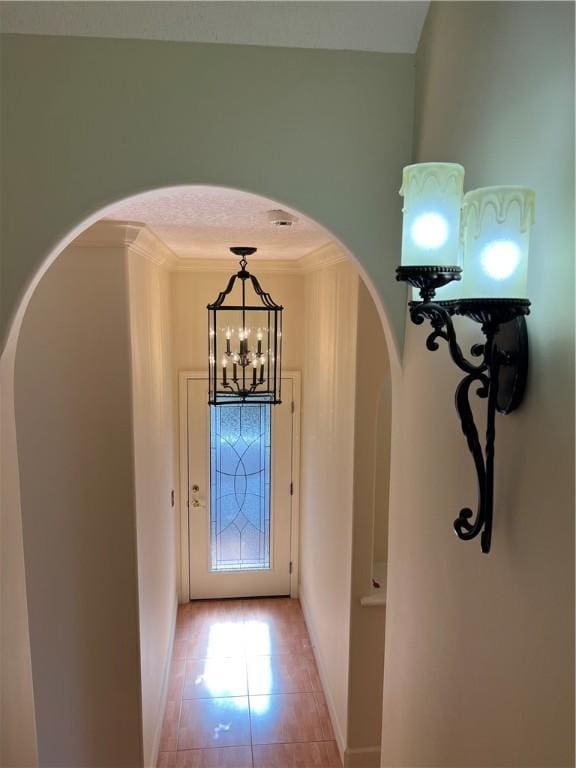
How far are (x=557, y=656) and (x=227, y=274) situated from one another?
3.75 meters

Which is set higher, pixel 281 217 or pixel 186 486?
pixel 281 217

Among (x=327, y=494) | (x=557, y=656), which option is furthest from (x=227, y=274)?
(x=557, y=656)

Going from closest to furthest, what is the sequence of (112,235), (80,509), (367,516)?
(112,235) < (80,509) < (367,516)

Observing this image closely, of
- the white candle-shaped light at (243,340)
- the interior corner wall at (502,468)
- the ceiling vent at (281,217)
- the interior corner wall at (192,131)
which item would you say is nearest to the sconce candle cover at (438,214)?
the interior corner wall at (502,468)

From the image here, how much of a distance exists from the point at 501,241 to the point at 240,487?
3922mm

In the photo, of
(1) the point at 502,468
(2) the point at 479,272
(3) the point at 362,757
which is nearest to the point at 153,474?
(3) the point at 362,757

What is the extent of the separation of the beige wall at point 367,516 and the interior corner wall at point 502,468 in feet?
4.20

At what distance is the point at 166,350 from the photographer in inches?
150

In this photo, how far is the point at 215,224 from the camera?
2512 millimetres

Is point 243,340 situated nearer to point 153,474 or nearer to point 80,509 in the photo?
point 153,474

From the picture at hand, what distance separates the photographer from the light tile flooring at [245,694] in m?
3.08

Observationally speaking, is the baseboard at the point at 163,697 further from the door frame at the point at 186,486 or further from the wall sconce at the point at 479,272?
the wall sconce at the point at 479,272

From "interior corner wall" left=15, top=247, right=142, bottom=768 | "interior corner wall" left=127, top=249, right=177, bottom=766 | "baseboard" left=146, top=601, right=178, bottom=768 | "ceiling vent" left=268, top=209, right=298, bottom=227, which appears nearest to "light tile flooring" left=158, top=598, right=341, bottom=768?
"baseboard" left=146, top=601, right=178, bottom=768

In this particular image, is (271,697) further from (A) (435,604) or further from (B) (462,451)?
(B) (462,451)
